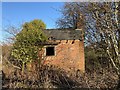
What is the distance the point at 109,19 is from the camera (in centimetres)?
890

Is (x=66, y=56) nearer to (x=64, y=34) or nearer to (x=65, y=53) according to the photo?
(x=65, y=53)

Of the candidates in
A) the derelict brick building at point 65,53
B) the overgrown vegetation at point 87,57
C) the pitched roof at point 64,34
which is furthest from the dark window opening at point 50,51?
the overgrown vegetation at point 87,57

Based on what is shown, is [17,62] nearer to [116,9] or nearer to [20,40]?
[20,40]

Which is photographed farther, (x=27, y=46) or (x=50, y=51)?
(x=50, y=51)

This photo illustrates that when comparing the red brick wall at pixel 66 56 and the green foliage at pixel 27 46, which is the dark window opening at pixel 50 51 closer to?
the red brick wall at pixel 66 56

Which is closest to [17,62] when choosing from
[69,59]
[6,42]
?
[6,42]

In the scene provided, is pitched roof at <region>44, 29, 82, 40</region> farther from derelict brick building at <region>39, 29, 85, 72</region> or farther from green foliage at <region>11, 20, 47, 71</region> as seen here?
green foliage at <region>11, 20, 47, 71</region>

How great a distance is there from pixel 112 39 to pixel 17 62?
13.6 meters

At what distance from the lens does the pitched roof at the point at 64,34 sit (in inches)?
882

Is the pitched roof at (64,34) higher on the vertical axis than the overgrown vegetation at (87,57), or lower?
higher

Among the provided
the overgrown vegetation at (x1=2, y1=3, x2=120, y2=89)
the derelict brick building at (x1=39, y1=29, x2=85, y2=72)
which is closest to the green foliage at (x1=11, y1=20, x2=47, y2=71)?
the overgrown vegetation at (x1=2, y1=3, x2=120, y2=89)

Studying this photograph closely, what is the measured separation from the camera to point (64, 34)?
23031mm

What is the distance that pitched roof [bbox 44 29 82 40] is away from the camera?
22.4 meters

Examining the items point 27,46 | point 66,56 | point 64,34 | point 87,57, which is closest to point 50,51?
point 66,56
